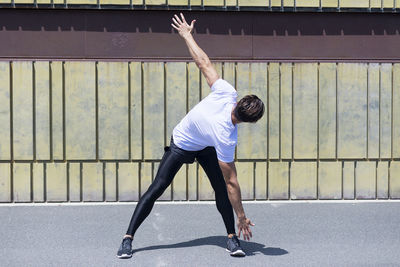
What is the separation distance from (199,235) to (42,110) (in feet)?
8.68

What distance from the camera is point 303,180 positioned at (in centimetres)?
898

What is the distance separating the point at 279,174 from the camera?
8.95 meters

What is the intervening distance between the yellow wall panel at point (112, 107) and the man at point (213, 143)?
2325 millimetres

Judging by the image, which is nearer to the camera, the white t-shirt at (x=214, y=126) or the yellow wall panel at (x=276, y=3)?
the white t-shirt at (x=214, y=126)

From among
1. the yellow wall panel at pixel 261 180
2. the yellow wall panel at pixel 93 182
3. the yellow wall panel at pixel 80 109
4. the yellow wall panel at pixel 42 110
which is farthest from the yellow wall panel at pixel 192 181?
the yellow wall panel at pixel 42 110

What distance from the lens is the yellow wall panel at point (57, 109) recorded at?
8.70m

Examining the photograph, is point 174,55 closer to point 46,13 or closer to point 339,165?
point 46,13

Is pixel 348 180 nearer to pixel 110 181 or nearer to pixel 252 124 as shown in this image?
pixel 252 124

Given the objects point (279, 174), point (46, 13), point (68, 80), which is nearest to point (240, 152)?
point (279, 174)

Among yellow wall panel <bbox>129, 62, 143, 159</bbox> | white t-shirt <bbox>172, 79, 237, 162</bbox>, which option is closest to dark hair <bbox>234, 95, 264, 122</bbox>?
white t-shirt <bbox>172, 79, 237, 162</bbox>

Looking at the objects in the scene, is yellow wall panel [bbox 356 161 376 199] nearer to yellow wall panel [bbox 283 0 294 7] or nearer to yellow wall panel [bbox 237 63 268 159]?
yellow wall panel [bbox 237 63 268 159]

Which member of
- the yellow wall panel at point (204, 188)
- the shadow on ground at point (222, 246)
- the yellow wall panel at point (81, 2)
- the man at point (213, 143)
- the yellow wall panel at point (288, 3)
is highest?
the yellow wall panel at point (288, 3)

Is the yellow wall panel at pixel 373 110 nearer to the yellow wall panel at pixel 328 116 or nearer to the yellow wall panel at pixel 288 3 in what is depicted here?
the yellow wall panel at pixel 328 116

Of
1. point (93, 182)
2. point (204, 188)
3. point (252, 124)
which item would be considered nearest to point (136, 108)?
point (93, 182)
